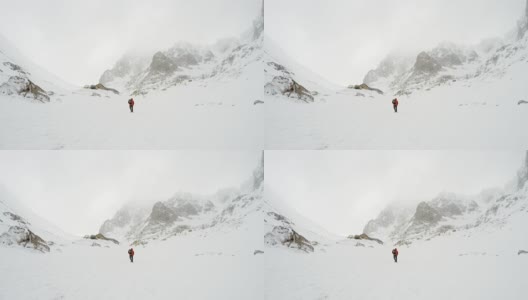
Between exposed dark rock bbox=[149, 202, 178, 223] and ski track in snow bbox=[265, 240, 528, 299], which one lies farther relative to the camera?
exposed dark rock bbox=[149, 202, 178, 223]

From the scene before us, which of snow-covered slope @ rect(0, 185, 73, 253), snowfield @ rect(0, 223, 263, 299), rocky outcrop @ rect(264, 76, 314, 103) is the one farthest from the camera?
rocky outcrop @ rect(264, 76, 314, 103)

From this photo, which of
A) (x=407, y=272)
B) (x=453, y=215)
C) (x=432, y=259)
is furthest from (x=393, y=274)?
(x=453, y=215)

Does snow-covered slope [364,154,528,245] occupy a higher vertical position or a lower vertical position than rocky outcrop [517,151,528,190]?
lower

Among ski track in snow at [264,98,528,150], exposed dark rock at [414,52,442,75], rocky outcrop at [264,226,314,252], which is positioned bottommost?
rocky outcrop at [264,226,314,252]

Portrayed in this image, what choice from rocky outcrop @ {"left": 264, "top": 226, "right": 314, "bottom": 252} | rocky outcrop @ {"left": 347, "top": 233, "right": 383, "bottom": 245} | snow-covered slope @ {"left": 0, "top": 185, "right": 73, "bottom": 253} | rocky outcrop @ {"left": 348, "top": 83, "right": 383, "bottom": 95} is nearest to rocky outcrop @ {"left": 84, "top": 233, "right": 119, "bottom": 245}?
snow-covered slope @ {"left": 0, "top": 185, "right": 73, "bottom": 253}

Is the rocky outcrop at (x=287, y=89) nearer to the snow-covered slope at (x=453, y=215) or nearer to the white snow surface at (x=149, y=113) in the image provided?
the white snow surface at (x=149, y=113)

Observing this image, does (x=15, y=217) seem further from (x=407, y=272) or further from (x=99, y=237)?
(x=407, y=272)

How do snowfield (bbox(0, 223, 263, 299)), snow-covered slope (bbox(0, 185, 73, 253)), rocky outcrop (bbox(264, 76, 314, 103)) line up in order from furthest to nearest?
1. rocky outcrop (bbox(264, 76, 314, 103))
2. snow-covered slope (bbox(0, 185, 73, 253))
3. snowfield (bbox(0, 223, 263, 299))

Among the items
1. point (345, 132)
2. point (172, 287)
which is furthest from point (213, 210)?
point (345, 132)

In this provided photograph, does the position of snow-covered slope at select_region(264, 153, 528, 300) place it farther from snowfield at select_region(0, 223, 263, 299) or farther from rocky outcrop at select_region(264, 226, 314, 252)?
snowfield at select_region(0, 223, 263, 299)

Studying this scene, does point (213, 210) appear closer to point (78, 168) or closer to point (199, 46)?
point (78, 168)

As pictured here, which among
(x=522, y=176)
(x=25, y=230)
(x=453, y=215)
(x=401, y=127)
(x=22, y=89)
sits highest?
(x=22, y=89)
